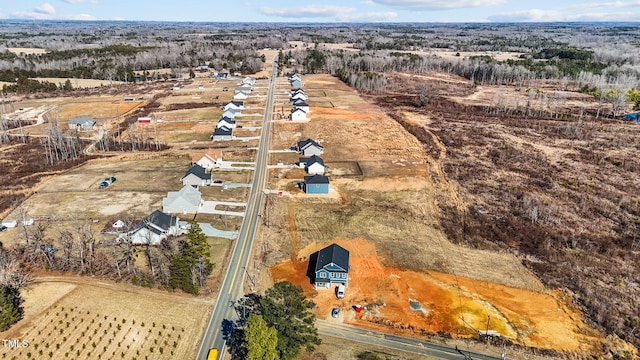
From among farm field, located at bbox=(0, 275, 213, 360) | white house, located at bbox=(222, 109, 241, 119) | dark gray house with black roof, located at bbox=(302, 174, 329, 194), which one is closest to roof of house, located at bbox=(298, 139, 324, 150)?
dark gray house with black roof, located at bbox=(302, 174, 329, 194)

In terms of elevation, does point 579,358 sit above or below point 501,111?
below

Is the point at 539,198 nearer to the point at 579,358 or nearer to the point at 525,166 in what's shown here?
the point at 525,166

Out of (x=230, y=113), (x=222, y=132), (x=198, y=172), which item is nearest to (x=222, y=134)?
(x=222, y=132)

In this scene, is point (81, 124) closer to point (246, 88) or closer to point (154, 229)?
point (246, 88)

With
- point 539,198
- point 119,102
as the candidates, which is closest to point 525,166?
point 539,198

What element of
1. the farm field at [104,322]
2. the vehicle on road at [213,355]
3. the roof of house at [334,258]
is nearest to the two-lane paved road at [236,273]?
the vehicle on road at [213,355]

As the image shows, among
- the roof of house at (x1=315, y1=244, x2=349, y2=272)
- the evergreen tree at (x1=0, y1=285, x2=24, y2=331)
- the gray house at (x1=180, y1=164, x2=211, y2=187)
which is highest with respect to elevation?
the gray house at (x1=180, y1=164, x2=211, y2=187)

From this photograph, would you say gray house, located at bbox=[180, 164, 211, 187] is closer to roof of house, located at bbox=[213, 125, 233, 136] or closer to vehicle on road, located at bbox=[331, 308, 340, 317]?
roof of house, located at bbox=[213, 125, 233, 136]
